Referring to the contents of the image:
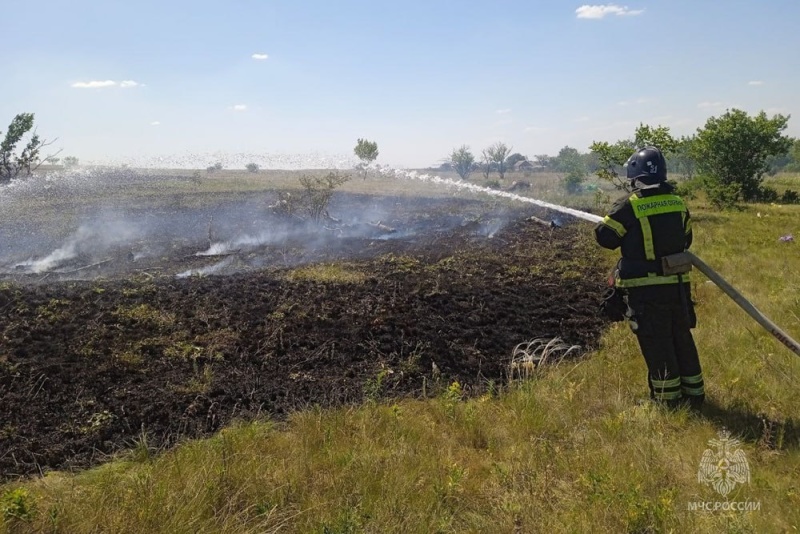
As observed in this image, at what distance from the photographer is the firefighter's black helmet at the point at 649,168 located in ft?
12.7

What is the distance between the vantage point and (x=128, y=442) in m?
4.02

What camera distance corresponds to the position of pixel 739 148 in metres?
21.0

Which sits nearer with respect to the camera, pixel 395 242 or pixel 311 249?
pixel 311 249

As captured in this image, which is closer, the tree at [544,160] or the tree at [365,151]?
the tree at [365,151]

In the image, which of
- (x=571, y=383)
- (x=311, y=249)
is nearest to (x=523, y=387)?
(x=571, y=383)

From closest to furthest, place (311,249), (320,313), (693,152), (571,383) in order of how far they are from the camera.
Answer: (571,383), (320,313), (311,249), (693,152)

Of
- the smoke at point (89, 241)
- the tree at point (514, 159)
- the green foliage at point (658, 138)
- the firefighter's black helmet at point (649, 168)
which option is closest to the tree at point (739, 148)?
the green foliage at point (658, 138)

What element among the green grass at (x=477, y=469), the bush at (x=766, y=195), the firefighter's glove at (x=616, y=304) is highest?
the bush at (x=766, y=195)

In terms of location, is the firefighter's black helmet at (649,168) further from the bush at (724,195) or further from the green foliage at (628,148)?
the bush at (724,195)

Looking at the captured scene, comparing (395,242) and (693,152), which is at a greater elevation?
(693,152)

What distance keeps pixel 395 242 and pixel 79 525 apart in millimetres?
12272

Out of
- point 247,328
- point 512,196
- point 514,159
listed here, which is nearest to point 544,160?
point 514,159

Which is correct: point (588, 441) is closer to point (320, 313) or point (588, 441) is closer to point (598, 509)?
point (598, 509)

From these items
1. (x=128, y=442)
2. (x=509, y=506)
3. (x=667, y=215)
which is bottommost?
(x=128, y=442)
